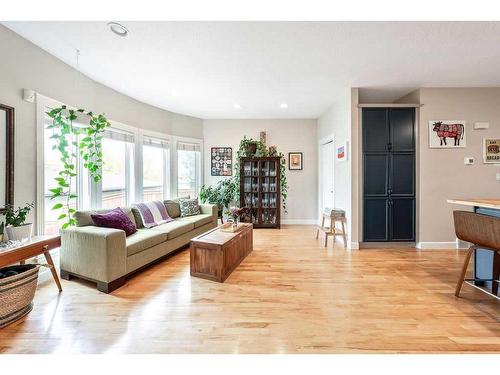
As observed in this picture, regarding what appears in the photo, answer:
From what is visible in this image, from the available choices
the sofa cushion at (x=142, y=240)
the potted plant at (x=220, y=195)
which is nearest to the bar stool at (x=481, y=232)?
the sofa cushion at (x=142, y=240)

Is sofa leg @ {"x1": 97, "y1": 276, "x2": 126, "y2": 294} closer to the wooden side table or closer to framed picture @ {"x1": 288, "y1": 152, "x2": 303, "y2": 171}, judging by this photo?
the wooden side table

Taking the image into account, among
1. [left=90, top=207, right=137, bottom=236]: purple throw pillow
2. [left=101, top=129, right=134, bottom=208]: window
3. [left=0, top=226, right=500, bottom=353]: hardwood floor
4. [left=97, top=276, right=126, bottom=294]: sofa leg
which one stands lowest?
[left=0, top=226, right=500, bottom=353]: hardwood floor

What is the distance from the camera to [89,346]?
5.46ft

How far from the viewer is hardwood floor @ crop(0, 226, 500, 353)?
66.5 inches

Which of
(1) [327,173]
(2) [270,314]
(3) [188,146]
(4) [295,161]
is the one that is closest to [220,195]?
(3) [188,146]

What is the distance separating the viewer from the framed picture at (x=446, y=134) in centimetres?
382

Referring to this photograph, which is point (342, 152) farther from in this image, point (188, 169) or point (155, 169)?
point (155, 169)

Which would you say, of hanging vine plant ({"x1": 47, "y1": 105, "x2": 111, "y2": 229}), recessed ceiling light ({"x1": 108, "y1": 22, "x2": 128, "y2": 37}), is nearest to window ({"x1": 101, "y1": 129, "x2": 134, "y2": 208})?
hanging vine plant ({"x1": 47, "y1": 105, "x2": 111, "y2": 229})

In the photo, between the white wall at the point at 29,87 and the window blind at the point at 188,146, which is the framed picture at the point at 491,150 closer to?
the window blind at the point at 188,146

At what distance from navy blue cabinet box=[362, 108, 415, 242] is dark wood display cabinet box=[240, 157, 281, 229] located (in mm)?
2012

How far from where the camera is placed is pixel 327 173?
5.24 m

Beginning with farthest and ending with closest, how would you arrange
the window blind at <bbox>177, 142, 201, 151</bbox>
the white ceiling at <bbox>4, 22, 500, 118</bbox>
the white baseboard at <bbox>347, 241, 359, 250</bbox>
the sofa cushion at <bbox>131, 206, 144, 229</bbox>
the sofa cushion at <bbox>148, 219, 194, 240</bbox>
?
the window blind at <bbox>177, 142, 201, 151</bbox> < the white baseboard at <bbox>347, 241, 359, 250</bbox> < the sofa cushion at <bbox>131, 206, 144, 229</bbox> < the sofa cushion at <bbox>148, 219, 194, 240</bbox> < the white ceiling at <bbox>4, 22, 500, 118</bbox>

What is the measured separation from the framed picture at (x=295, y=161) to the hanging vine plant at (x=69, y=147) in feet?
13.0
